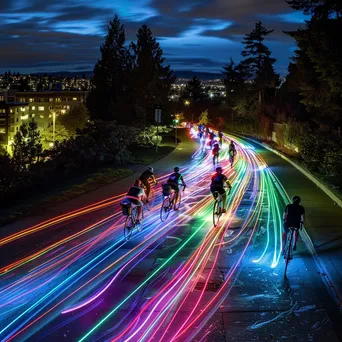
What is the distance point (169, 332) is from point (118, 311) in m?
1.18

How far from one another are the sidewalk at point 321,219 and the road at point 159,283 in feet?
1.37

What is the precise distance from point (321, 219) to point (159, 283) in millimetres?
7078

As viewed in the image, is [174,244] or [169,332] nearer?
[169,332]

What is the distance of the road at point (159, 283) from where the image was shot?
24.9ft

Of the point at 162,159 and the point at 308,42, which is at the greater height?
the point at 308,42

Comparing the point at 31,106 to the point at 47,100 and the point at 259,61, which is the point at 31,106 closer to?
the point at 47,100

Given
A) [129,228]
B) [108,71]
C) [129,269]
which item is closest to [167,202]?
[129,228]

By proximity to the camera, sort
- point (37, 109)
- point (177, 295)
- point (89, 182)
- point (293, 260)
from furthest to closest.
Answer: point (37, 109), point (89, 182), point (293, 260), point (177, 295)

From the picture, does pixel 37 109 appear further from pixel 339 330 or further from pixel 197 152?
pixel 339 330

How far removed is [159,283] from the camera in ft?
31.5

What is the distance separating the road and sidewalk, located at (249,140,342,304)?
Result: 417 millimetres

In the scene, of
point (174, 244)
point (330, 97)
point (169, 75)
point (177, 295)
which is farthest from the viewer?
point (169, 75)

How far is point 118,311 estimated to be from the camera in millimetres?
8242

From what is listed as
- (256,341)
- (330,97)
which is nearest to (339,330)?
(256,341)
